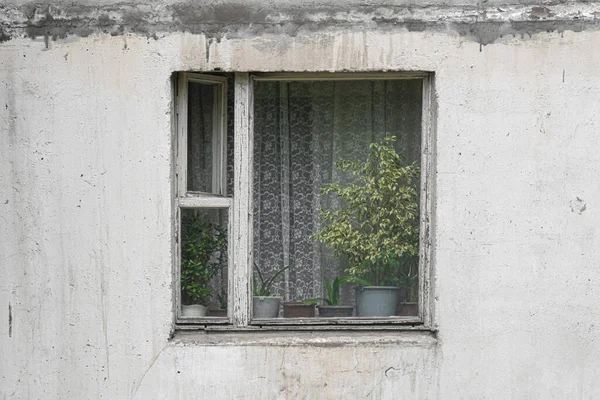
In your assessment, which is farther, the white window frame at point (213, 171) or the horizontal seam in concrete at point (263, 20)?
the white window frame at point (213, 171)

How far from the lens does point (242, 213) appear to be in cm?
566

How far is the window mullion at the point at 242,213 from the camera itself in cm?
566

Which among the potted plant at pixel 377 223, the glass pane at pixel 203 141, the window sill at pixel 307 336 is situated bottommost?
Result: the window sill at pixel 307 336

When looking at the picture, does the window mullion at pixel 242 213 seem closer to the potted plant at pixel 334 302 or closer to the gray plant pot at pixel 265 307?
the gray plant pot at pixel 265 307

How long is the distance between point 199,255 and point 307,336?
A: 0.78 m

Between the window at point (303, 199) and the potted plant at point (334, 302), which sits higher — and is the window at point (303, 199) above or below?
above

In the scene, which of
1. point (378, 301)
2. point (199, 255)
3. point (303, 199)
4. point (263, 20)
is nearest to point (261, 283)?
point (199, 255)

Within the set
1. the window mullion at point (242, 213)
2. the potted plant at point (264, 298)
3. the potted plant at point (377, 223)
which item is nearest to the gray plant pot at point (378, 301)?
the potted plant at point (377, 223)

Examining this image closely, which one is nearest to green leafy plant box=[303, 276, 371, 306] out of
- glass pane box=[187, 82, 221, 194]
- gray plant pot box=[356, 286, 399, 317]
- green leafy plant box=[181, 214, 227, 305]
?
gray plant pot box=[356, 286, 399, 317]

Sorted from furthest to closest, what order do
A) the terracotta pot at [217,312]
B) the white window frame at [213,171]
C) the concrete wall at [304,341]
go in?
1. the terracotta pot at [217,312]
2. the white window frame at [213,171]
3. the concrete wall at [304,341]

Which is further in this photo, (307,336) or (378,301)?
(378,301)

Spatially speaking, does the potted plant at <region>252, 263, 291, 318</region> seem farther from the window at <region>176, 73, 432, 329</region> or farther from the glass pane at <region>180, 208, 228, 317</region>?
the glass pane at <region>180, 208, 228, 317</region>

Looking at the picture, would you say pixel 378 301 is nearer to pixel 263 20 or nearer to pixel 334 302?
pixel 334 302

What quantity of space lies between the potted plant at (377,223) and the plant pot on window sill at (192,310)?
813 millimetres
